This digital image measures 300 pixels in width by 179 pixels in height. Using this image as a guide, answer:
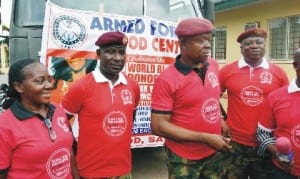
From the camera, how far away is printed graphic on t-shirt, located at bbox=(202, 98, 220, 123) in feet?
8.59

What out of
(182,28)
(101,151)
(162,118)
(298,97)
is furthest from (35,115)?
(298,97)

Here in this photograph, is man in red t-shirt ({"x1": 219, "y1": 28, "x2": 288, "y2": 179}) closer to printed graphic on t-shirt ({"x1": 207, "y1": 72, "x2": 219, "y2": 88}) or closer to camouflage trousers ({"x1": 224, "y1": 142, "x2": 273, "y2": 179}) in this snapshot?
camouflage trousers ({"x1": 224, "y1": 142, "x2": 273, "y2": 179})

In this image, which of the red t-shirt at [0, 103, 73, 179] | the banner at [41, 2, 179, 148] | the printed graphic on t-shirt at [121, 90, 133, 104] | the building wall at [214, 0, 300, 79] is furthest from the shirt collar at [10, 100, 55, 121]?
Answer: the building wall at [214, 0, 300, 79]

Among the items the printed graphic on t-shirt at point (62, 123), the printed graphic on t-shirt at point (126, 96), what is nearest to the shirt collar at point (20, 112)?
the printed graphic on t-shirt at point (62, 123)

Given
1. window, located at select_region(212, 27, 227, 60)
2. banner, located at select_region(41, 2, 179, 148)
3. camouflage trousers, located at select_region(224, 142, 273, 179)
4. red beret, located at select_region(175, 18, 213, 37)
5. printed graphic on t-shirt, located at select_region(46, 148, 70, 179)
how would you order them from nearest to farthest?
printed graphic on t-shirt, located at select_region(46, 148, 70, 179) → red beret, located at select_region(175, 18, 213, 37) → camouflage trousers, located at select_region(224, 142, 273, 179) → banner, located at select_region(41, 2, 179, 148) → window, located at select_region(212, 27, 227, 60)

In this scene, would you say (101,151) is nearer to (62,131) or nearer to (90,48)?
(62,131)

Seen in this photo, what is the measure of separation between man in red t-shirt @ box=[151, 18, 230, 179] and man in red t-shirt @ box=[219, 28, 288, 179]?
0.53 m

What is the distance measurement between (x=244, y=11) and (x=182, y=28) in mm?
9935

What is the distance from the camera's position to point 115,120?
265 centimetres

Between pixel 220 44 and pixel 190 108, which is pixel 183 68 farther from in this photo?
pixel 220 44

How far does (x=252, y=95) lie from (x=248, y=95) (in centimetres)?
3

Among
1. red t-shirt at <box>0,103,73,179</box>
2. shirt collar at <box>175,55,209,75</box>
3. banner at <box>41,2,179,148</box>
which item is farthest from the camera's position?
banner at <box>41,2,179,148</box>

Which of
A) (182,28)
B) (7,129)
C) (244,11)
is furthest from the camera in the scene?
(244,11)

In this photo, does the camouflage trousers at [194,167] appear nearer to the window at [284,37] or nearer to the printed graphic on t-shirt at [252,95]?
the printed graphic on t-shirt at [252,95]
